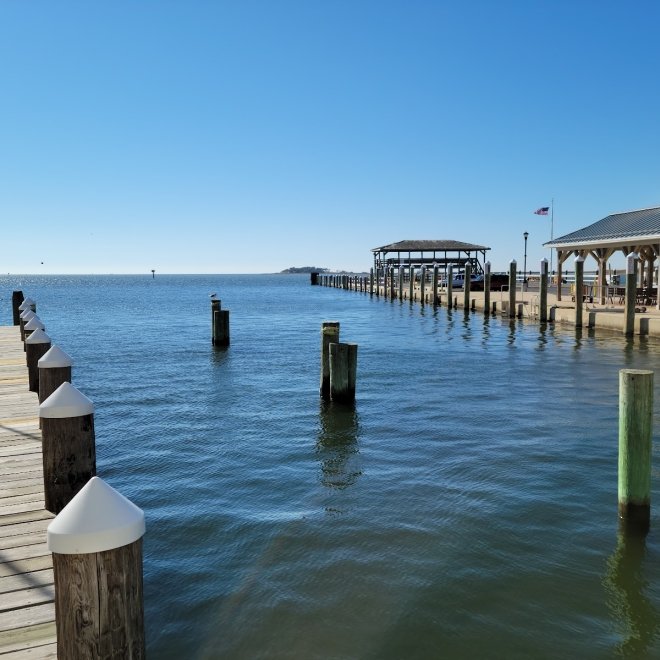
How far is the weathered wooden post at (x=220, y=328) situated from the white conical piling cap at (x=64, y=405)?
19.3 metres

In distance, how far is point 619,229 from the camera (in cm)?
3034

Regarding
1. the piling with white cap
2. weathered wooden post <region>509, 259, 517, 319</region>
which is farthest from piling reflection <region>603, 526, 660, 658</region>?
weathered wooden post <region>509, 259, 517, 319</region>

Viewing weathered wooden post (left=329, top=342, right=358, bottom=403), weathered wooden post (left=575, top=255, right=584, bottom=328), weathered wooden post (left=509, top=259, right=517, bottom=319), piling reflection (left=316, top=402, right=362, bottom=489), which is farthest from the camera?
weathered wooden post (left=509, top=259, right=517, bottom=319)

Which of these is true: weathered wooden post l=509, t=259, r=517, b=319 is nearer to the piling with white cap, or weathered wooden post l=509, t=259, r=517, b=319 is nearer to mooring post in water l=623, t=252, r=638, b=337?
mooring post in water l=623, t=252, r=638, b=337

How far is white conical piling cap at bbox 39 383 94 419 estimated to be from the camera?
548 centimetres

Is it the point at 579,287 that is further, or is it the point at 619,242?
the point at 619,242

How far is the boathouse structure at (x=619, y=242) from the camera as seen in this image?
27.6 meters

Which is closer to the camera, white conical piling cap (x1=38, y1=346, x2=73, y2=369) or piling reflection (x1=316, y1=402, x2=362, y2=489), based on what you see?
white conical piling cap (x1=38, y1=346, x2=73, y2=369)

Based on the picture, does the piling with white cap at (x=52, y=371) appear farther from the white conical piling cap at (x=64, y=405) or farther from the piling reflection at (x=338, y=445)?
the piling reflection at (x=338, y=445)

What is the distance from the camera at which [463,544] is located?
678 centimetres

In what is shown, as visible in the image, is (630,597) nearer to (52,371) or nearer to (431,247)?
(52,371)

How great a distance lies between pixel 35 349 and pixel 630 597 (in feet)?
31.3

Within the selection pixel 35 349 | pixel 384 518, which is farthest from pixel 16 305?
pixel 384 518

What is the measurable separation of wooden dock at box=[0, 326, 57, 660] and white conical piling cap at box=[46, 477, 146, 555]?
1.30m
